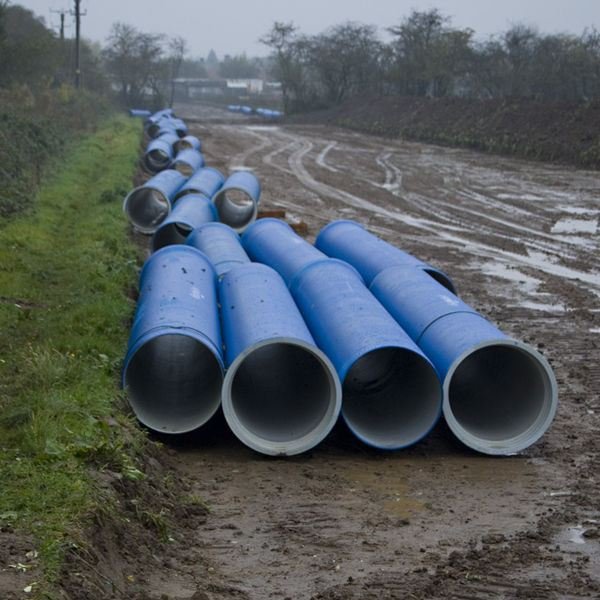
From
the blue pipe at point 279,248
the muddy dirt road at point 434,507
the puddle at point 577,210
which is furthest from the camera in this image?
the puddle at point 577,210

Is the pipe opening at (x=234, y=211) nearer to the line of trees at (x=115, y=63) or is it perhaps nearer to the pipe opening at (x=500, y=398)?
the pipe opening at (x=500, y=398)

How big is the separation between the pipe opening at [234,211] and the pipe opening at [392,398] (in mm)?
10863

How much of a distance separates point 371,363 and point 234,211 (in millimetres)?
11881

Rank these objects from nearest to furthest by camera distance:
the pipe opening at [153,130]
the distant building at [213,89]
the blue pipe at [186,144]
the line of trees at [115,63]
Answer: the blue pipe at [186,144] → the pipe opening at [153,130] → the line of trees at [115,63] → the distant building at [213,89]

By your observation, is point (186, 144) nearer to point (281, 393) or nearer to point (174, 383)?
point (174, 383)

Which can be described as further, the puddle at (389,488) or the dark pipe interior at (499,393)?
the dark pipe interior at (499,393)

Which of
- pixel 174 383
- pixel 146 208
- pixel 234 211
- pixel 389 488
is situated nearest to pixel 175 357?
pixel 174 383

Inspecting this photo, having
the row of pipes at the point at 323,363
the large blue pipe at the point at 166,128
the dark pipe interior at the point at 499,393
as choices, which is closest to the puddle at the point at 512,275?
the row of pipes at the point at 323,363

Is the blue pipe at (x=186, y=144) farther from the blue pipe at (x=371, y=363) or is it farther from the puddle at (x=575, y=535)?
the puddle at (x=575, y=535)

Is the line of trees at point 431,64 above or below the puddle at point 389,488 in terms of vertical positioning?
above

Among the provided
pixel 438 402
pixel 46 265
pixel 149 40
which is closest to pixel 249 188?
pixel 46 265

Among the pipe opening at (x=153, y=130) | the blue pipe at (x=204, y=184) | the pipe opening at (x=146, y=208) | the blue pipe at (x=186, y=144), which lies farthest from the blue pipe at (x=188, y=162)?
the pipe opening at (x=153, y=130)

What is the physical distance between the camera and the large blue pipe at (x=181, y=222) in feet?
54.3

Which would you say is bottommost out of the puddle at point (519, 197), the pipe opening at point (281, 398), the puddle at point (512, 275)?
the pipe opening at point (281, 398)
